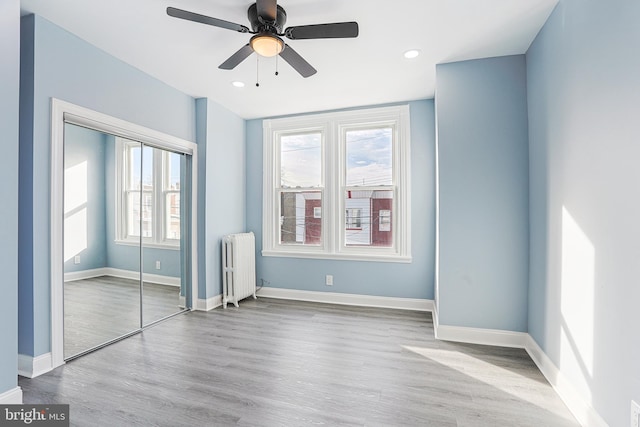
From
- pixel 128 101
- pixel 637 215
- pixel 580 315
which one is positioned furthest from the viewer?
pixel 128 101

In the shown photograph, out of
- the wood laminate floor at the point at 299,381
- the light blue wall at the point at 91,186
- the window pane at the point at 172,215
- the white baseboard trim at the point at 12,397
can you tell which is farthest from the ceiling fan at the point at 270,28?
the white baseboard trim at the point at 12,397

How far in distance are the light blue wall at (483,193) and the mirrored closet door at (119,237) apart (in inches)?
121

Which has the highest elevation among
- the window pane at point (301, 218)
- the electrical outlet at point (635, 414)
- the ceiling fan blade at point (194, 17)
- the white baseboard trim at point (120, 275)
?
the ceiling fan blade at point (194, 17)

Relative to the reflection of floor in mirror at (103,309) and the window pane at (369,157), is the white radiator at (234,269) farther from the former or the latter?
the window pane at (369,157)

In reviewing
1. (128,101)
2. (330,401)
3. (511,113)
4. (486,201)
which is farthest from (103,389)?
(511,113)

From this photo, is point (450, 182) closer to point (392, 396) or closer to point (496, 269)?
point (496, 269)

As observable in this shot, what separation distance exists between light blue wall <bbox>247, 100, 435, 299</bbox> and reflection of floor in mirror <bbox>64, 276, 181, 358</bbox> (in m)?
1.66

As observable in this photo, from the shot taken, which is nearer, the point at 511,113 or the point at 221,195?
the point at 511,113

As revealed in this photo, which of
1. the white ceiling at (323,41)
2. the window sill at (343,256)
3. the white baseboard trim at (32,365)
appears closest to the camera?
the white ceiling at (323,41)

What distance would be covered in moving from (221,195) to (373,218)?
2.14m

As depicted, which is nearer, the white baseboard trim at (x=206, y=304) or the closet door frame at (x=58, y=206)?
the closet door frame at (x=58, y=206)

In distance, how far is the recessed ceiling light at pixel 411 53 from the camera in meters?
2.77

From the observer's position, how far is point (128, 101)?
3043mm

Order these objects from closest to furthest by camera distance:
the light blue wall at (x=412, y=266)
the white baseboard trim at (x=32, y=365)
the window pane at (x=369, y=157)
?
the white baseboard trim at (x=32, y=365) → the light blue wall at (x=412, y=266) → the window pane at (x=369, y=157)
